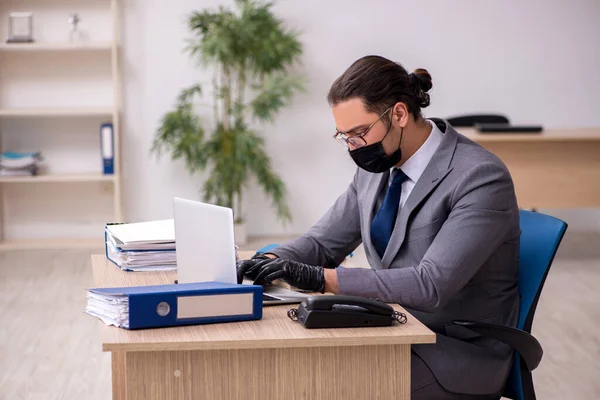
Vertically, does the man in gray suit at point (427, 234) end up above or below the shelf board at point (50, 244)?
above

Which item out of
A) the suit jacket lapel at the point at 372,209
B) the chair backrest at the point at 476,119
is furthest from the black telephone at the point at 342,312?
the chair backrest at the point at 476,119

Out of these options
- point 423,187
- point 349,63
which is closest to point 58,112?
point 349,63

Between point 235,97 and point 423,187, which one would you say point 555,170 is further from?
point 423,187

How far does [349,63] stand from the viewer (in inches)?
259

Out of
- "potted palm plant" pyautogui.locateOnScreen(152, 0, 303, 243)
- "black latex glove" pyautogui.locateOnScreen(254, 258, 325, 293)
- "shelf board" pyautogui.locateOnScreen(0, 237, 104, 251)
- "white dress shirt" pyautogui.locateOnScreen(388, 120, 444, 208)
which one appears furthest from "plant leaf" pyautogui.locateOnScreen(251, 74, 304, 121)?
"black latex glove" pyautogui.locateOnScreen(254, 258, 325, 293)

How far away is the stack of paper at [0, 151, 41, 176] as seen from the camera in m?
6.17

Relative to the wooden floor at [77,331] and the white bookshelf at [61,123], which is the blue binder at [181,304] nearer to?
the wooden floor at [77,331]

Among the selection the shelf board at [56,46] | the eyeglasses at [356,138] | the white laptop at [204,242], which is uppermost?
the shelf board at [56,46]

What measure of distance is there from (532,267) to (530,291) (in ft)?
0.21

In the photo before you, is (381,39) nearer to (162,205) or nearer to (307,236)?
(162,205)

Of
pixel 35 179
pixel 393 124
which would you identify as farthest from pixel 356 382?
pixel 35 179

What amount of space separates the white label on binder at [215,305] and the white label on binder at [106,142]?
4.60 metres

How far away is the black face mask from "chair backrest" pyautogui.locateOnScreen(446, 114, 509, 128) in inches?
151

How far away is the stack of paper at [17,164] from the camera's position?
617 centimetres
